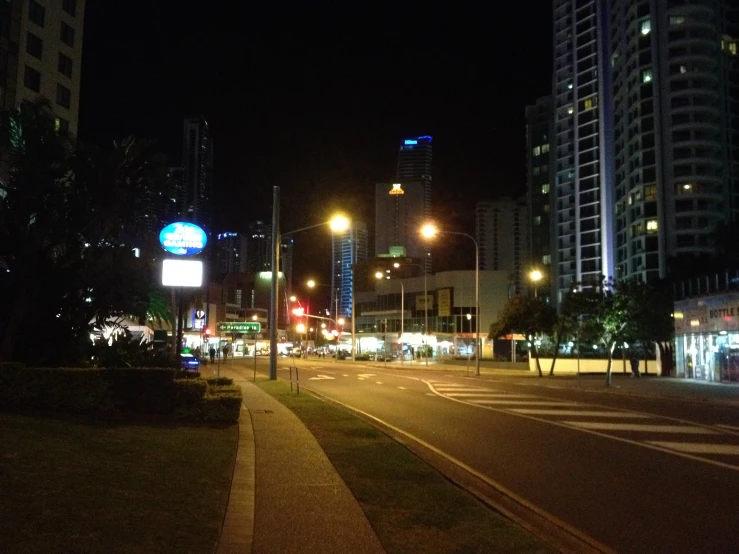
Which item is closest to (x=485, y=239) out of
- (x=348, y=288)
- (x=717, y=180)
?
(x=348, y=288)

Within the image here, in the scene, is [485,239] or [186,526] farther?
[485,239]

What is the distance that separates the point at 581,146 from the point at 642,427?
302ft

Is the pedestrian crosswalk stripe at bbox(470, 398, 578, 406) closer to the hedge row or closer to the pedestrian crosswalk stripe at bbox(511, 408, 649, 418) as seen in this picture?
the pedestrian crosswalk stripe at bbox(511, 408, 649, 418)

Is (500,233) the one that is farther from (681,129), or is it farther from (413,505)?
(413,505)

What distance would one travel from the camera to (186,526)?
6480mm

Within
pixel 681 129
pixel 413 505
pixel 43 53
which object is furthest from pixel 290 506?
pixel 681 129

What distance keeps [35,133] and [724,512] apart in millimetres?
15708

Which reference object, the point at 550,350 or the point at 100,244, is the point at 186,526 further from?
the point at 550,350

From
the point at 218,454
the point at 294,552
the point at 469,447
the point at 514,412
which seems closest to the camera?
the point at 294,552

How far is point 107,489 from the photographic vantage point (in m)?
7.49

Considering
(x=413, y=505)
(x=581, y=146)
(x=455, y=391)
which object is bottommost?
(x=455, y=391)

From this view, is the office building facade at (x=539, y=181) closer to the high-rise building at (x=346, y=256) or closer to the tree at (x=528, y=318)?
the high-rise building at (x=346, y=256)

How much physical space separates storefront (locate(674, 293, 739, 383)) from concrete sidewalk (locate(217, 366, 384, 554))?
31042mm

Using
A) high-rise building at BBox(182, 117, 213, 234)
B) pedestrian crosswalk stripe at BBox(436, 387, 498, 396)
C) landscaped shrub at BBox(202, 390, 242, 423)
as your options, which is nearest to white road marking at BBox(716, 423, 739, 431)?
pedestrian crosswalk stripe at BBox(436, 387, 498, 396)
